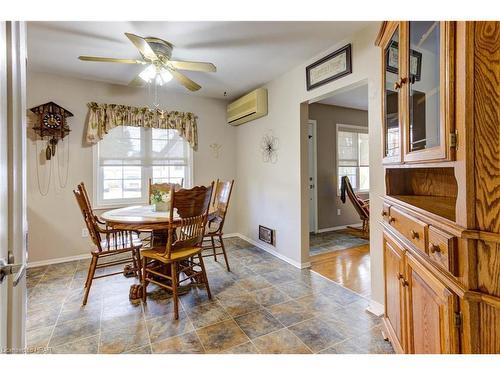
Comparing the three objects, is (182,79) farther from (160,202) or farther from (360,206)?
(360,206)

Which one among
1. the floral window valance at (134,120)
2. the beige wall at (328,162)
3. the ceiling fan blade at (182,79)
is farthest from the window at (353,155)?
the ceiling fan blade at (182,79)

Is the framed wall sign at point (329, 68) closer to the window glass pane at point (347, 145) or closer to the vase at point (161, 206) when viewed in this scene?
the vase at point (161, 206)

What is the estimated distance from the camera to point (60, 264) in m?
3.23

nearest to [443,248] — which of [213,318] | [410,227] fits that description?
[410,227]

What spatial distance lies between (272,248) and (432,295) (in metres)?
2.71

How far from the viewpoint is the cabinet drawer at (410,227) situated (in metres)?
1.04

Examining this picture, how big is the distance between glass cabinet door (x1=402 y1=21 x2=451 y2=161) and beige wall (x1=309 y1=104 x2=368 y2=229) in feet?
11.8

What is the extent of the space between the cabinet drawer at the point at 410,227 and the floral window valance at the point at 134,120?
2.77 meters

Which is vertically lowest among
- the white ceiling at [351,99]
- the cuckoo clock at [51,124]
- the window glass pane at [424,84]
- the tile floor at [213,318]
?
the tile floor at [213,318]

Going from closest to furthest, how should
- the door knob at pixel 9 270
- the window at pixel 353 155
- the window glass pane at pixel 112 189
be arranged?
the door knob at pixel 9 270, the window glass pane at pixel 112 189, the window at pixel 353 155

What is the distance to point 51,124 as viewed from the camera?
3127 millimetres

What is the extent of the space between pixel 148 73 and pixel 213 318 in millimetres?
2372

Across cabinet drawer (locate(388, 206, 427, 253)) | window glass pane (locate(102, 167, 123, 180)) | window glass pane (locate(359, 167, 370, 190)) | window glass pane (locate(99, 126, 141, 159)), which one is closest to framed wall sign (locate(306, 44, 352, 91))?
cabinet drawer (locate(388, 206, 427, 253))
